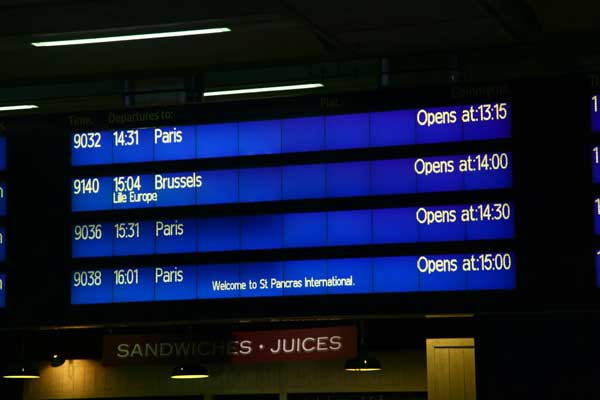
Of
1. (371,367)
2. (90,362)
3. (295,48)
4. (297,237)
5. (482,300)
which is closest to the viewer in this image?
(482,300)

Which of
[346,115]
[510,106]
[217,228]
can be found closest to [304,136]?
[346,115]

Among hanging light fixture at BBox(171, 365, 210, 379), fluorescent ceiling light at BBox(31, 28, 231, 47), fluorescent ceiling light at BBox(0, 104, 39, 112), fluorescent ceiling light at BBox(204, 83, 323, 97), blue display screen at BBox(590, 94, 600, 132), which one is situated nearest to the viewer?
blue display screen at BBox(590, 94, 600, 132)

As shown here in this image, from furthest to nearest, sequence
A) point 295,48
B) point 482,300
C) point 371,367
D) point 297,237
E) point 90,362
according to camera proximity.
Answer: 1. point 90,362
2. point 371,367
3. point 295,48
4. point 297,237
5. point 482,300

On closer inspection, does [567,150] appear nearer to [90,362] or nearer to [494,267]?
[494,267]

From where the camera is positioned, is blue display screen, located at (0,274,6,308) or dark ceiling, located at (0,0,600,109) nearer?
dark ceiling, located at (0,0,600,109)

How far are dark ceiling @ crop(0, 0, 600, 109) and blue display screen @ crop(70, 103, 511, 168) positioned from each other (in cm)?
64

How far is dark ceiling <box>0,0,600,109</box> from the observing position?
23.6ft

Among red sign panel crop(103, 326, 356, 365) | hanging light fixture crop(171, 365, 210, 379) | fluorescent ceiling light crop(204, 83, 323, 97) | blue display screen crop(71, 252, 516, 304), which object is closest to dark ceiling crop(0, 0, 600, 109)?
fluorescent ceiling light crop(204, 83, 323, 97)

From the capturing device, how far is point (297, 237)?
7.20 meters

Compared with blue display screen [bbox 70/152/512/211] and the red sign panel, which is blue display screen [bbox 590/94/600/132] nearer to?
blue display screen [bbox 70/152/512/211]

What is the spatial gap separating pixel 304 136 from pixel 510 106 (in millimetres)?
1325

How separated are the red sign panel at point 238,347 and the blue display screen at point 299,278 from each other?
1.40 metres

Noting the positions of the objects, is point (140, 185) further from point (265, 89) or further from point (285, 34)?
point (265, 89)

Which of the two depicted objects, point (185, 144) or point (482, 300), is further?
point (185, 144)
